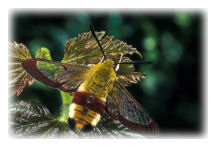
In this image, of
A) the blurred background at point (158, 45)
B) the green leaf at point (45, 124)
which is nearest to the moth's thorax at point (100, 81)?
the green leaf at point (45, 124)

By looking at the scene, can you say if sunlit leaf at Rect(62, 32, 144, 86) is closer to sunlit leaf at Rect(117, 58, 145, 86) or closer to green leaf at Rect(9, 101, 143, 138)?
sunlit leaf at Rect(117, 58, 145, 86)

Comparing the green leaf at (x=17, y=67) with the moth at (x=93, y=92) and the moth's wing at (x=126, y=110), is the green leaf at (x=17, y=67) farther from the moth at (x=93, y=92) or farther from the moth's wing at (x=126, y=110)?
the moth's wing at (x=126, y=110)

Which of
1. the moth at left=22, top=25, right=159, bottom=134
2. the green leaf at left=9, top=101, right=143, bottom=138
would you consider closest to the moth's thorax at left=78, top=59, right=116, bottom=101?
the moth at left=22, top=25, right=159, bottom=134

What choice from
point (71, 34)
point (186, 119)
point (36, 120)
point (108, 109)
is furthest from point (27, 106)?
point (186, 119)

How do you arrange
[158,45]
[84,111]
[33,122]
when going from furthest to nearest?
[158,45]
[33,122]
[84,111]

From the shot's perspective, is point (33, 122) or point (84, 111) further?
point (33, 122)

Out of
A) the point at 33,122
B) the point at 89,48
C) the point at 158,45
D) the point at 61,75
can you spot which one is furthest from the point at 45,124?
the point at 158,45

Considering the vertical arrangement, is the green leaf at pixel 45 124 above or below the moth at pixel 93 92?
below

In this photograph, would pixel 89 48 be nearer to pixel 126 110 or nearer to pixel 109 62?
pixel 109 62
